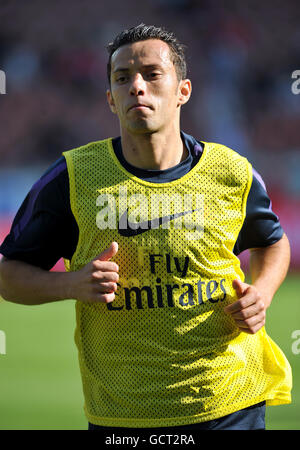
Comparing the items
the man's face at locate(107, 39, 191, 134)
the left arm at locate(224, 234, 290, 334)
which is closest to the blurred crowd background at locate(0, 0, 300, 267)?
the left arm at locate(224, 234, 290, 334)

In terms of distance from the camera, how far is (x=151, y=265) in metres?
2.24

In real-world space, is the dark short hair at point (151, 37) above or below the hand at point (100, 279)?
above

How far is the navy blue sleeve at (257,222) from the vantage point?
2404 millimetres

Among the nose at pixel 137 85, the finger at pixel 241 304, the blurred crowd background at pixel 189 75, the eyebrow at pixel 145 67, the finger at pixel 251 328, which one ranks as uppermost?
the blurred crowd background at pixel 189 75

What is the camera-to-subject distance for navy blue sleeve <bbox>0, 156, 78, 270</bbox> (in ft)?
7.41

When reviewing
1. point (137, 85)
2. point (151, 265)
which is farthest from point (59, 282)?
point (137, 85)

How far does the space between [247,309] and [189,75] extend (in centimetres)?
1240

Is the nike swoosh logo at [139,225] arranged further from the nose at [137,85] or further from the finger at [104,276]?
the nose at [137,85]

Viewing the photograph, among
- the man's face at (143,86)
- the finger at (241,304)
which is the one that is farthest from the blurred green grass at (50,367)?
the man's face at (143,86)

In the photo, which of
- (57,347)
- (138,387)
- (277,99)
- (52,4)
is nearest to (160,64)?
(138,387)

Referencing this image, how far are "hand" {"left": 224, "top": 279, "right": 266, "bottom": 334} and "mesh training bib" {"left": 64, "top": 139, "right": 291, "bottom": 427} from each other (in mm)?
→ 80

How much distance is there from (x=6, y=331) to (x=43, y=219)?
5323mm

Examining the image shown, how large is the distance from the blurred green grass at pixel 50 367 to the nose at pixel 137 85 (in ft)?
8.30

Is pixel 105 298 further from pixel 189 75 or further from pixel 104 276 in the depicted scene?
pixel 189 75
